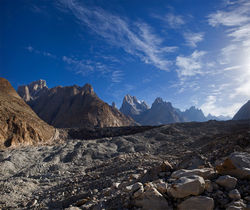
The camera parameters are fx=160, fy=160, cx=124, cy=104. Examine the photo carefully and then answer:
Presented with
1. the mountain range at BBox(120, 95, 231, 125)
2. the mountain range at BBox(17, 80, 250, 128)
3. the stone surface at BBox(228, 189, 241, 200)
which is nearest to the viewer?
the stone surface at BBox(228, 189, 241, 200)

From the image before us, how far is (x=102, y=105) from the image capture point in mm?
82188

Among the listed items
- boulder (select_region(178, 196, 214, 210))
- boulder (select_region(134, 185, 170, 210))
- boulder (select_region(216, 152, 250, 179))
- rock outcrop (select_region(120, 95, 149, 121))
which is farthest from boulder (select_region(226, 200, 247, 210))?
rock outcrop (select_region(120, 95, 149, 121))

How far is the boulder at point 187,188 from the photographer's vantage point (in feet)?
11.8

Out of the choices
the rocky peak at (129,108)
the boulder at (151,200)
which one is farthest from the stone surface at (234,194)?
the rocky peak at (129,108)

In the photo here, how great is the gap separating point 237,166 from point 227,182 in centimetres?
63

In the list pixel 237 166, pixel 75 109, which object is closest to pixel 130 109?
pixel 75 109

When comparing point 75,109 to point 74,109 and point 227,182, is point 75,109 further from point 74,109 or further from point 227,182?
point 227,182

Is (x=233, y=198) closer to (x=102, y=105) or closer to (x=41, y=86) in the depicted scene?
(x=102, y=105)

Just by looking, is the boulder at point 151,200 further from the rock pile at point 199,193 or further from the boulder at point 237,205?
the boulder at point 237,205

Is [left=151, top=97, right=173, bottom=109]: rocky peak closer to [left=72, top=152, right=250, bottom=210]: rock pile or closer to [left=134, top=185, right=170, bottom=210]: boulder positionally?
[left=72, top=152, right=250, bottom=210]: rock pile

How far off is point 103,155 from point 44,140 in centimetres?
1835

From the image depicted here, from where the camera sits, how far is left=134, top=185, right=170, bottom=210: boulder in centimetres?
365

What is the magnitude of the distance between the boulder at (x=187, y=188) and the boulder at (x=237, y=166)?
0.95 m

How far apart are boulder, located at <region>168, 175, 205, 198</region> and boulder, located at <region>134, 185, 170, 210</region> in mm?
275
